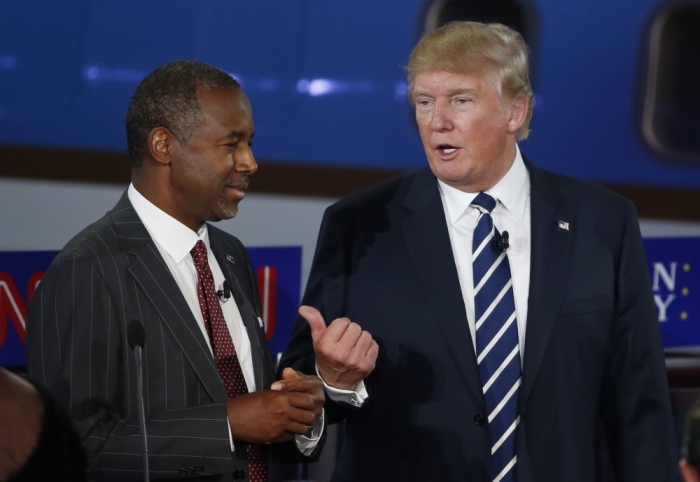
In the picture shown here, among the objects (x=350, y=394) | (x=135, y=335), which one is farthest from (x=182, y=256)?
(x=350, y=394)

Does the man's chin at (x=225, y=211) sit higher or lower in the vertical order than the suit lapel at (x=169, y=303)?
higher

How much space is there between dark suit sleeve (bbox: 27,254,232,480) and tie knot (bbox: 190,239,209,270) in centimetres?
21

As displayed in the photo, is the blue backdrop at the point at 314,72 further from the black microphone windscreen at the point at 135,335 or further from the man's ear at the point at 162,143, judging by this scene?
the black microphone windscreen at the point at 135,335

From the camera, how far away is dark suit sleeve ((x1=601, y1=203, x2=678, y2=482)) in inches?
97.7

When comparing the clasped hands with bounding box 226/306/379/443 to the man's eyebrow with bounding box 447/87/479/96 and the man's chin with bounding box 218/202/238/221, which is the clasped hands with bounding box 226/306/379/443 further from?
the man's eyebrow with bounding box 447/87/479/96

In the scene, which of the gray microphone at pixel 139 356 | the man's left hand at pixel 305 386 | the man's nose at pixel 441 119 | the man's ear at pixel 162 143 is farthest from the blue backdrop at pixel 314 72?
the gray microphone at pixel 139 356

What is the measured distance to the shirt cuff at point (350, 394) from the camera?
2.35 m

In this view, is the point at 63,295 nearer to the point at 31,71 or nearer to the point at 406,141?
the point at 31,71

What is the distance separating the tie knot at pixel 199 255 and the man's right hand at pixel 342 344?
9.8 inches

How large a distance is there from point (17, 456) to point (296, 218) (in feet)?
8.67

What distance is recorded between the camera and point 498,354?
2.43m

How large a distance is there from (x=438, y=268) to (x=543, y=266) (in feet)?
0.83

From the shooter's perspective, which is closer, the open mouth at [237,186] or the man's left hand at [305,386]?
the man's left hand at [305,386]

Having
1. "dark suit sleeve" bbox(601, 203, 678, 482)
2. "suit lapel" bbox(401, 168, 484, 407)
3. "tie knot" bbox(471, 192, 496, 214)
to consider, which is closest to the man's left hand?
"suit lapel" bbox(401, 168, 484, 407)
